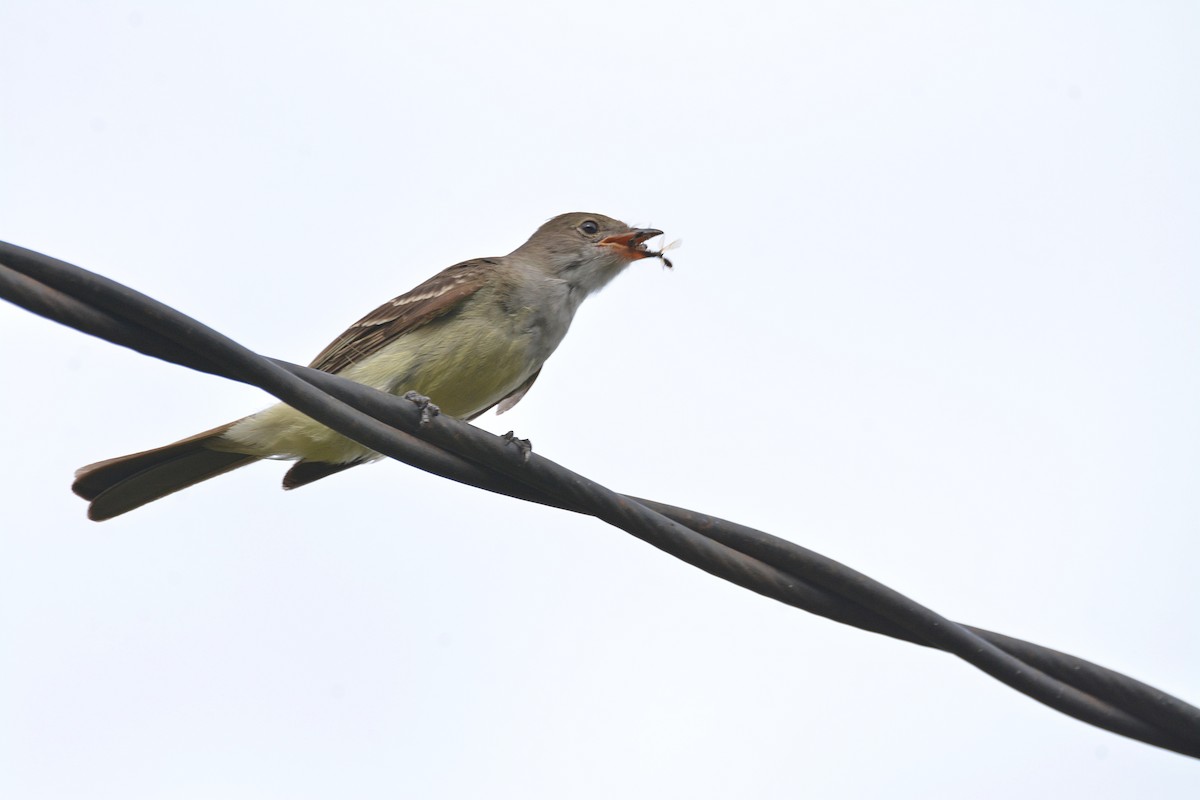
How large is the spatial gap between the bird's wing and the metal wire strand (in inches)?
115

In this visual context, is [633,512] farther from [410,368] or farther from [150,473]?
[150,473]

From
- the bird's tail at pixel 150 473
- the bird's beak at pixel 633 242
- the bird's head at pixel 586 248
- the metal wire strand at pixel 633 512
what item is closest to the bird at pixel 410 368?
the bird's tail at pixel 150 473

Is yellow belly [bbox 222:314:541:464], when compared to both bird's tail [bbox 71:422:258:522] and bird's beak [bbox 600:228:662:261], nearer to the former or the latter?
bird's tail [bbox 71:422:258:522]

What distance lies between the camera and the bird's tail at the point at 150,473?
6.56 meters

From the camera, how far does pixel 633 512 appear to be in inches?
152

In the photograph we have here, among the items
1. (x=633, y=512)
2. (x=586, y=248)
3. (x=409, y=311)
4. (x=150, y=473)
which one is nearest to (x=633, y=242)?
(x=586, y=248)

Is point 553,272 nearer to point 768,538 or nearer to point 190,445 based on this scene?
point 190,445

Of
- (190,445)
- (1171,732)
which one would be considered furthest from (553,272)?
(1171,732)

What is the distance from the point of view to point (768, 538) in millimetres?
3891

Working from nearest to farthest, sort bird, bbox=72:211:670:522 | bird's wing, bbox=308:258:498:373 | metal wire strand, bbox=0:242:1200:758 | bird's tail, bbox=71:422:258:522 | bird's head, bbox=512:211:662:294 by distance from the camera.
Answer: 1. metal wire strand, bbox=0:242:1200:758
2. bird's tail, bbox=71:422:258:522
3. bird, bbox=72:211:670:522
4. bird's wing, bbox=308:258:498:373
5. bird's head, bbox=512:211:662:294

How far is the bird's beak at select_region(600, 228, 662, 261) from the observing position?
8.36 metres

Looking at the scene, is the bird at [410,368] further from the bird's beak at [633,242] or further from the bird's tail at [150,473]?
the bird's beak at [633,242]

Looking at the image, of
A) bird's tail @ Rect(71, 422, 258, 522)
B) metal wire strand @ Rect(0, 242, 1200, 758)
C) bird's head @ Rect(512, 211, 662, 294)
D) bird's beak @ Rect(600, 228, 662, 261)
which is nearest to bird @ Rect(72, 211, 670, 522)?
bird's tail @ Rect(71, 422, 258, 522)

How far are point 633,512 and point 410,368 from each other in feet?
10.3
